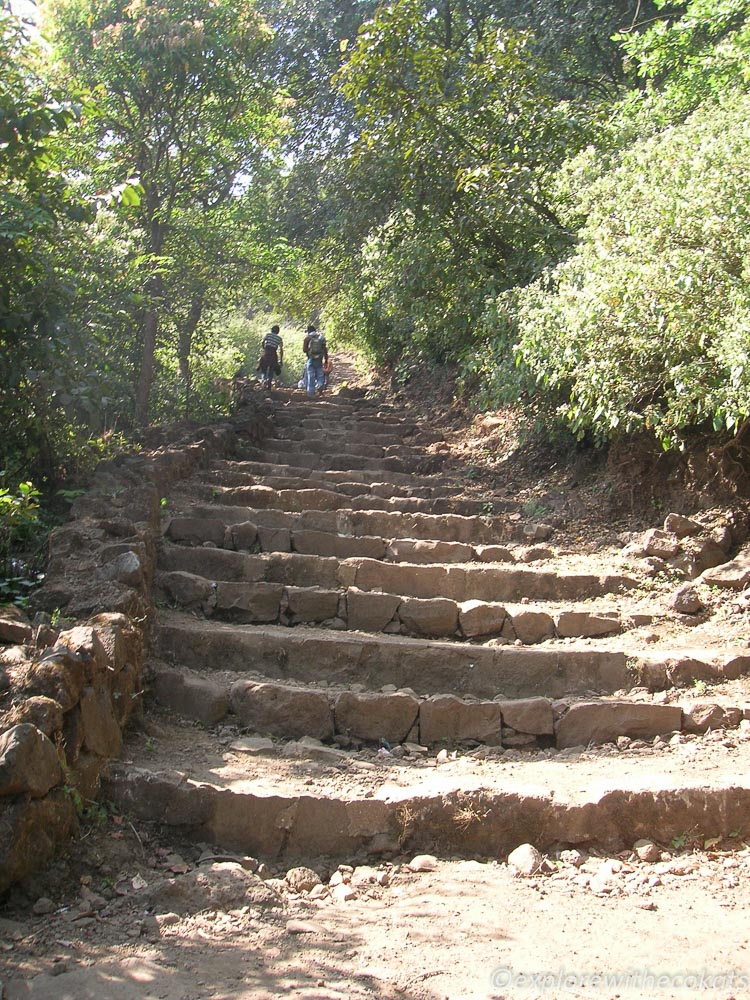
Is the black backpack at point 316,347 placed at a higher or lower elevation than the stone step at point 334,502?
higher

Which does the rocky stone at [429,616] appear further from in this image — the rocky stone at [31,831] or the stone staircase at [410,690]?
the rocky stone at [31,831]

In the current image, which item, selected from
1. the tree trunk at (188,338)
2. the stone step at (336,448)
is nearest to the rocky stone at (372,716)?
the stone step at (336,448)

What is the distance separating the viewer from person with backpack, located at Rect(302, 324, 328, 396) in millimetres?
15602

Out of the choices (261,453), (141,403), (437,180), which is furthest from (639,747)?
(141,403)

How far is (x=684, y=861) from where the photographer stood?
4156 millimetres

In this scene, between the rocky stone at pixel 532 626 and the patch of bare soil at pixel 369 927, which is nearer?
the patch of bare soil at pixel 369 927

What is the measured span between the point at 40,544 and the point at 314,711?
2261mm

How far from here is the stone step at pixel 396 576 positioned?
6734 mm

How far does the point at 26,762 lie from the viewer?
3361mm

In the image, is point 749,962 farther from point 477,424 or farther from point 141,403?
point 141,403

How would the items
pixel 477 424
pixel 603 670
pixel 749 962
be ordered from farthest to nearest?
pixel 477 424 < pixel 603 670 < pixel 749 962

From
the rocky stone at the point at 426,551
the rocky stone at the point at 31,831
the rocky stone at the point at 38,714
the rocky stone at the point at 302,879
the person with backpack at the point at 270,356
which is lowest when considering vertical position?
the rocky stone at the point at 302,879

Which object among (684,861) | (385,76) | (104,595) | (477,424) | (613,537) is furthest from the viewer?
(477,424)

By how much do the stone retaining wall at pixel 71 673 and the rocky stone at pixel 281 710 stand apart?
1.98ft
